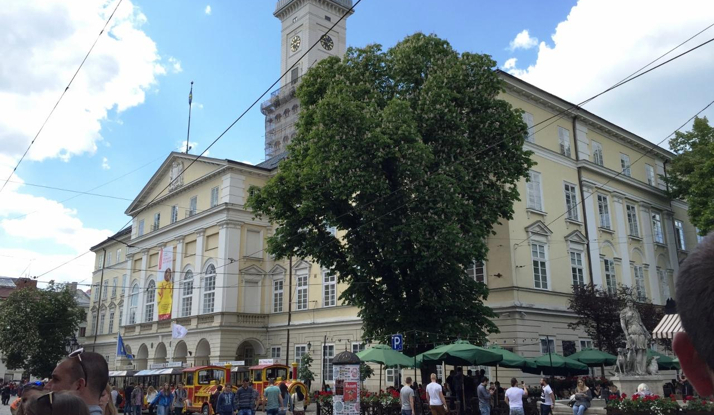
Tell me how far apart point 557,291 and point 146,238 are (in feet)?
127

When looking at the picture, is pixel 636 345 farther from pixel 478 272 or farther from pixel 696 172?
pixel 696 172

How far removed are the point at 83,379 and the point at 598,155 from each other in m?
39.3

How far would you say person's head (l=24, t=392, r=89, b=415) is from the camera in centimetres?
356

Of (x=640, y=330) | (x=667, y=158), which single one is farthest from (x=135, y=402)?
(x=667, y=158)

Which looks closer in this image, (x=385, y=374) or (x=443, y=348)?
(x=443, y=348)

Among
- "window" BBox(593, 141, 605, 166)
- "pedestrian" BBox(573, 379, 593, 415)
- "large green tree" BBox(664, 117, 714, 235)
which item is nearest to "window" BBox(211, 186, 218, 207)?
"window" BBox(593, 141, 605, 166)

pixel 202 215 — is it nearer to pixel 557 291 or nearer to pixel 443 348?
pixel 557 291

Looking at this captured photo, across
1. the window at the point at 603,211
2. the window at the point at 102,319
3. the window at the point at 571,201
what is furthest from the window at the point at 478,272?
the window at the point at 102,319

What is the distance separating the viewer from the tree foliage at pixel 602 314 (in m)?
30.4

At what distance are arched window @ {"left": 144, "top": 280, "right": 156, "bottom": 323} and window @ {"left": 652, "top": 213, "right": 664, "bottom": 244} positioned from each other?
134ft

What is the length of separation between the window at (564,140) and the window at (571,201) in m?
1.99

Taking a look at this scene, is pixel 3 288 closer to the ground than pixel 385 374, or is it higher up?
higher up

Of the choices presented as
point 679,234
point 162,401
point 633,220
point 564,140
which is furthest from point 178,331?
point 679,234

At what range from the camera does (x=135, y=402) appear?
30.8 metres
